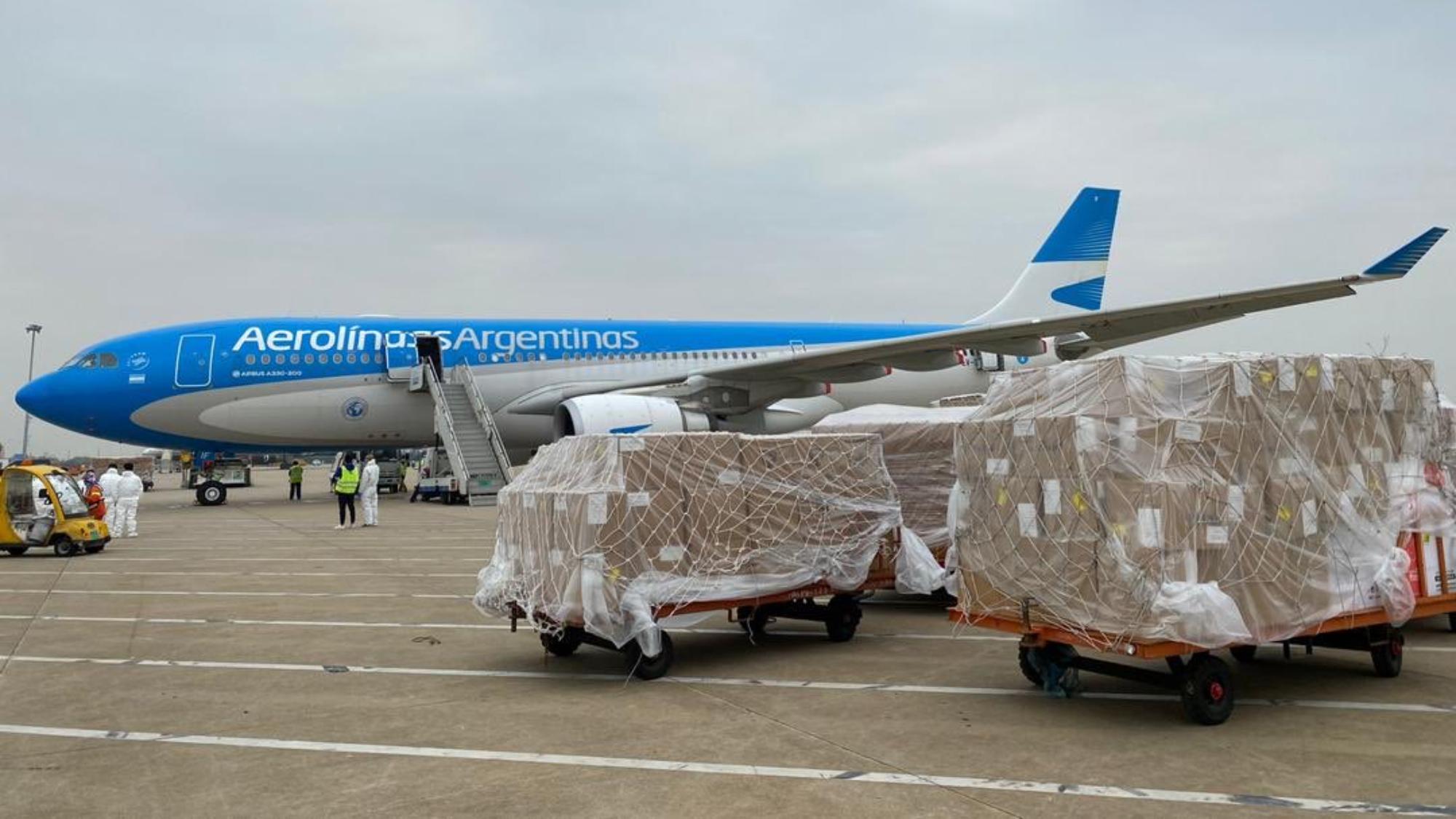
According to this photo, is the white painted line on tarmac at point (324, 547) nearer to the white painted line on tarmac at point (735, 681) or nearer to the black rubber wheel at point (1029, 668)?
the white painted line on tarmac at point (735, 681)

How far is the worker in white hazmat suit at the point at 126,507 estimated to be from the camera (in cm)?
1820

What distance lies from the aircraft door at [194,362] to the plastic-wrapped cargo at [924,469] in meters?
17.0

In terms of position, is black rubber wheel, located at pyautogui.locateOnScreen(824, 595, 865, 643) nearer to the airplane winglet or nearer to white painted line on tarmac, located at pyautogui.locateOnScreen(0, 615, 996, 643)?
white painted line on tarmac, located at pyautogui.locateOnScreen(0, 615, 996, 643)

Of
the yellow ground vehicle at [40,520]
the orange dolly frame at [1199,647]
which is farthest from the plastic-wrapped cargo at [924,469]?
the yellow ground vehicle at [40,520]

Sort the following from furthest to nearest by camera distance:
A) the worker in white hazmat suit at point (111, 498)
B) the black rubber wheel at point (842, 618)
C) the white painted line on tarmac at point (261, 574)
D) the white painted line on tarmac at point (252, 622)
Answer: the worker in white hazmat suit at point (111, 498) → the white painted line on tarmac at point (261, 574) → the white painted line on tarmac at point (252, 622) → the black rubber wheel at point (842, 618)

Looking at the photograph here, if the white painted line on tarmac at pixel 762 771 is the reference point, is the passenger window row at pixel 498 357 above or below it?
above

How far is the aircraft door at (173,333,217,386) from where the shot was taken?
848 inches

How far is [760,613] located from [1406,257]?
7.24 meters

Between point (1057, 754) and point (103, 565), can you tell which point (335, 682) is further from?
point (103, 565)

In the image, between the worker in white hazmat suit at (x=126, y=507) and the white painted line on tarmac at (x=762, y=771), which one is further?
the worker in white hazmat suit at (x=126, y=507)

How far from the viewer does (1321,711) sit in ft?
19.0

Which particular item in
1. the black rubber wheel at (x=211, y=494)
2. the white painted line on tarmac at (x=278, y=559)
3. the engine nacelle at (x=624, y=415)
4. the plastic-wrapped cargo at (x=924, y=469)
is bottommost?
the white painted line on tarmac at (x=278, y=559)

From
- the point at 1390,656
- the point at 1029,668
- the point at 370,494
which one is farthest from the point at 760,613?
the point at 370,494

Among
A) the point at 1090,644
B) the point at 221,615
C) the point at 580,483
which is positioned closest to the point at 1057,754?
the point at 1090,644
